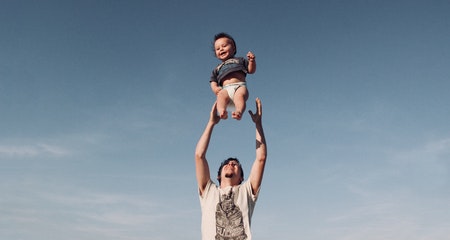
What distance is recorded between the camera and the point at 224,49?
24.4 ft

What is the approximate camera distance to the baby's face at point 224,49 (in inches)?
293

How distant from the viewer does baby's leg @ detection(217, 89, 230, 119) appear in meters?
6.59

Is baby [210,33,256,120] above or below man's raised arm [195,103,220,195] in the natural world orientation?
above

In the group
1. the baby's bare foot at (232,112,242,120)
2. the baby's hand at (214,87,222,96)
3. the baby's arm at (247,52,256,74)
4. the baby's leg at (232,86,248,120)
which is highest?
the baby's arm at (247,52,256,74)

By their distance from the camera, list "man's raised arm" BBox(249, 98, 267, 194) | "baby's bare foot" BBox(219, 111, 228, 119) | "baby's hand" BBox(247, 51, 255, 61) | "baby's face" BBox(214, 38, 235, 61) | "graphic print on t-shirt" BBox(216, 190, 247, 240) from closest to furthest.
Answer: "graphic print on t-shirt" BBox(216, 190, 247, 240), "baby's bare foot" BBox(219, 111, 228, 119), "man's raised arm" BBox(249, 98, 267, 194), "baby's hand" BBox(247, 51, 255, 61), "baby's face" BBox(214, 38, 235, 61)

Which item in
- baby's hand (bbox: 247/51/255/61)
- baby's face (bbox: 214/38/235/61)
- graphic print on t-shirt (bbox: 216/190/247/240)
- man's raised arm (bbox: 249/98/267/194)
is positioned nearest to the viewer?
graphic print on t-shirt (bbox: 216/190/247/240)

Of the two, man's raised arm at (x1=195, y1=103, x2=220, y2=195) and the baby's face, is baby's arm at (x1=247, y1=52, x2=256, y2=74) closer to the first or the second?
the baby's face

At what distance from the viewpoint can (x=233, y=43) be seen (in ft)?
24.8

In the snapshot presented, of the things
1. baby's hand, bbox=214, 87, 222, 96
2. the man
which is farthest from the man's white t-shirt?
baby's hand, bbox=214, 87, 222, 96

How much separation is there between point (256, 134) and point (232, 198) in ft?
3.67

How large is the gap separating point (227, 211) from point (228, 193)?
0.30 meters

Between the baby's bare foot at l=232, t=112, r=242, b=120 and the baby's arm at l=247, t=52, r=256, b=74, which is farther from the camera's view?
the baby's arm at l=247, t=52, r=256, b=74

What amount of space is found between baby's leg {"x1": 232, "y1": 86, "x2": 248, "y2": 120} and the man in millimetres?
287

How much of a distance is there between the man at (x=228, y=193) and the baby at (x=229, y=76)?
0.27 metres
